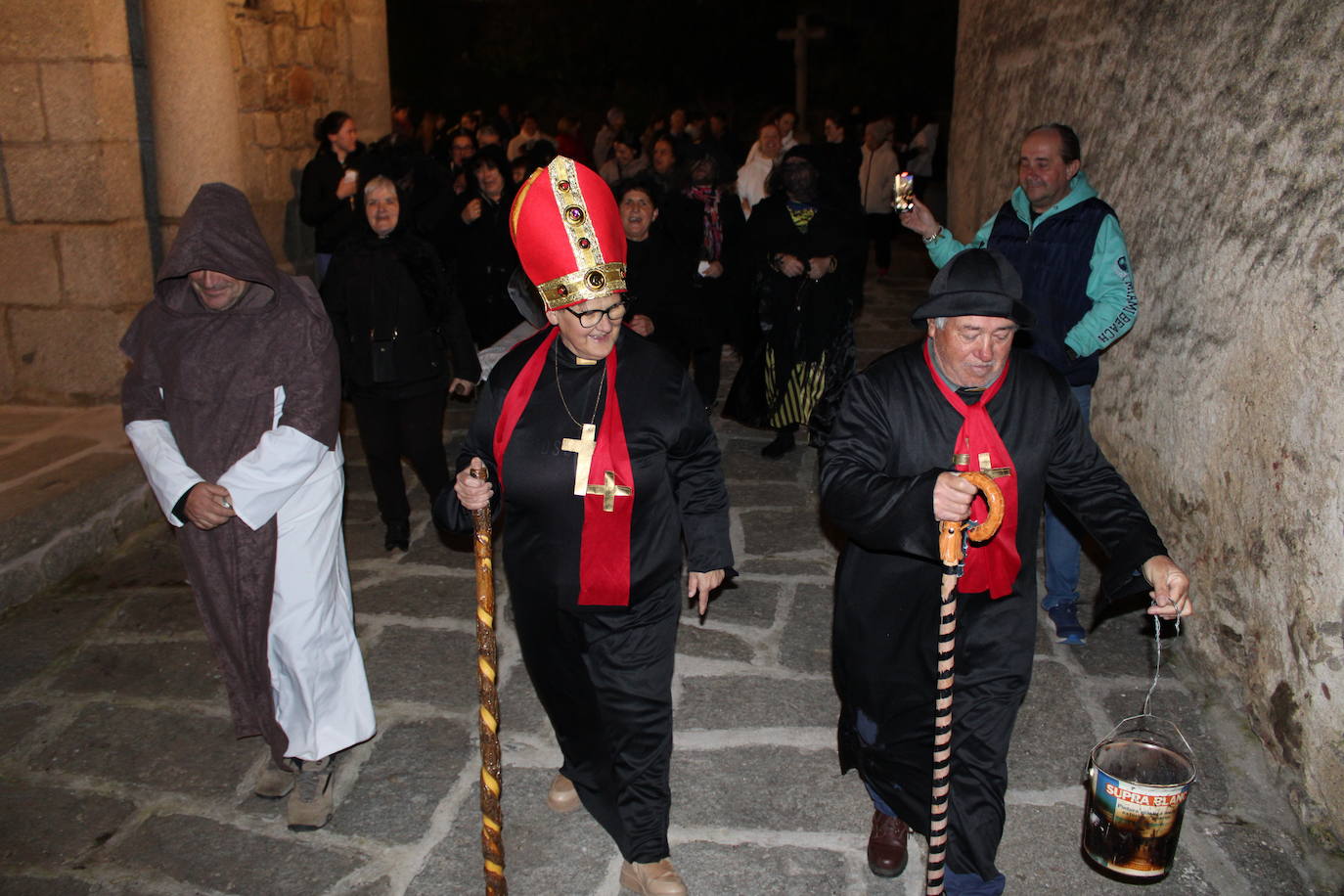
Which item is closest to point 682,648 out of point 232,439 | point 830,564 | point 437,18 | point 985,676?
point 830,564

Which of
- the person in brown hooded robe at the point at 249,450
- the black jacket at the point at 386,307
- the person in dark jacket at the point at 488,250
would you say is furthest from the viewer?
the person in dark jacket at the point at 488,250

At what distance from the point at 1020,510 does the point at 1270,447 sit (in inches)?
60.7

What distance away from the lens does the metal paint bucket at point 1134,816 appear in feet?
9.31

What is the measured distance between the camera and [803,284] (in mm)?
7062

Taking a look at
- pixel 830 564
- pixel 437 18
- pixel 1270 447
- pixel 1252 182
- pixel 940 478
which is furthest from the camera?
pixel 437 18

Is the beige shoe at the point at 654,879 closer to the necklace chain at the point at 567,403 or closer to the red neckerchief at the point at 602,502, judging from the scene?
the red neckerchief at the point at 602,502

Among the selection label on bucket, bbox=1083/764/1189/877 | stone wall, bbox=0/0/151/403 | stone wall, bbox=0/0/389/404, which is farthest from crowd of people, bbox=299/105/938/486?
label on bucket, bbox=1083/764/1189/877

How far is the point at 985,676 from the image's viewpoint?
337 centimetres

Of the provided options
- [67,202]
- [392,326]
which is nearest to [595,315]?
[392,326]

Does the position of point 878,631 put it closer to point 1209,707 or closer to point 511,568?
point 511,568

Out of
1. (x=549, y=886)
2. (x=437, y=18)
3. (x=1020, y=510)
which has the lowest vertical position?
(x=549, y=886)

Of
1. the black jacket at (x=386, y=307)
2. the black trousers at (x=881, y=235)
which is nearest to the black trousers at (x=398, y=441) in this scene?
the black jacket at (x=386, y=307)

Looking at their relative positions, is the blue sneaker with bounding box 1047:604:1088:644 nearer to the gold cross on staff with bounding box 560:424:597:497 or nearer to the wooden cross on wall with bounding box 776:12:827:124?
the gold cross on staff with bounding box 560:424:597:497

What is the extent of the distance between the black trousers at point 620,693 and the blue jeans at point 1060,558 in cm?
229
